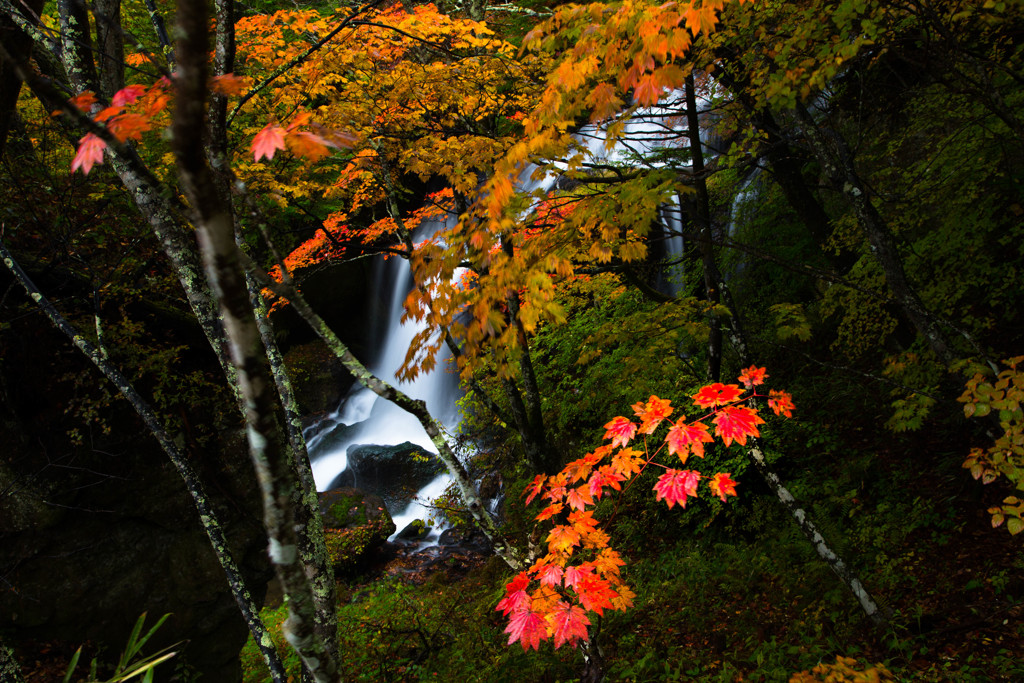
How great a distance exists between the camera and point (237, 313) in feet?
3.62

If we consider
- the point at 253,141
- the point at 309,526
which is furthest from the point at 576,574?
the point at 253,141

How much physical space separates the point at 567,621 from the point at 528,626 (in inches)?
7.5

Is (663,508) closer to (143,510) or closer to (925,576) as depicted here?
(925,576)

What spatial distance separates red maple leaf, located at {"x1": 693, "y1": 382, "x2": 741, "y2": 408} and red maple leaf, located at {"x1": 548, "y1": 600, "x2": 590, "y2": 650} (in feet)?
4.01

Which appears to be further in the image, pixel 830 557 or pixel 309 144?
pixel 830 557

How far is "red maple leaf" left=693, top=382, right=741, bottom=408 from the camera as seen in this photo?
2.55m

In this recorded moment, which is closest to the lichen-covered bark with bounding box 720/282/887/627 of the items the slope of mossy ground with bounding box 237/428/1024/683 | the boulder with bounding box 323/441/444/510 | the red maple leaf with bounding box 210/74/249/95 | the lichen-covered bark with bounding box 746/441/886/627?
the lichen-covered bark with bounding box 746/441/886/627

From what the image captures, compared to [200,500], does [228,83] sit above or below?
above

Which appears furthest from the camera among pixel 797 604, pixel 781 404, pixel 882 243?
pixel 797 604

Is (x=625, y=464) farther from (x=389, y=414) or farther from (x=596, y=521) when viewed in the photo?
(x=389, y=414)

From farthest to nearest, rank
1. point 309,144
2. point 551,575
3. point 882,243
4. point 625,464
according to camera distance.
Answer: point 882,243 → point 625,464 → point 551,575 → point 309,144

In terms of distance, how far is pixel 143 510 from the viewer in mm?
6031

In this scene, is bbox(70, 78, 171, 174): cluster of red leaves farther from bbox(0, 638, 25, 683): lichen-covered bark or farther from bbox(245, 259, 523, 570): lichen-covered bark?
bbox(0, 638, 25, 683): lichen-covered bark

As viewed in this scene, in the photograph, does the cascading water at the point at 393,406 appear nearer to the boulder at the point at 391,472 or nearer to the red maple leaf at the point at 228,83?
the boulder at the point at 391,472
